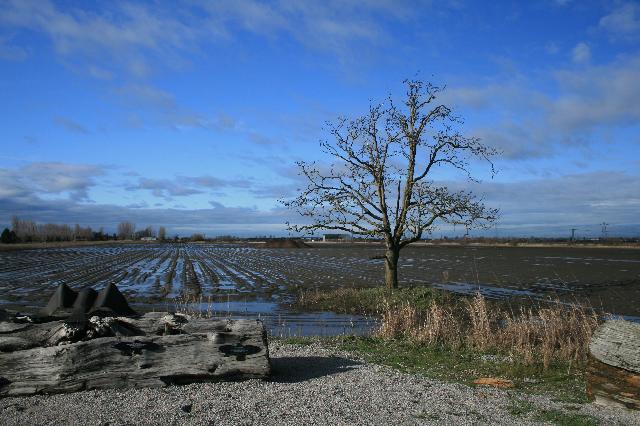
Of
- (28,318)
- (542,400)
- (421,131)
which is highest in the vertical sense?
(421,131)

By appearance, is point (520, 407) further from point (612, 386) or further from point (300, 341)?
point (300, 341)

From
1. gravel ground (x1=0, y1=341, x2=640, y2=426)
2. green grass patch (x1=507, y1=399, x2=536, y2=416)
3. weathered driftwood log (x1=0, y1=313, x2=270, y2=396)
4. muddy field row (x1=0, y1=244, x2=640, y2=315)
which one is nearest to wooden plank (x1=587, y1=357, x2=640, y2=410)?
gravel ground (x1=0, y1=341, x2=640, y2=426)

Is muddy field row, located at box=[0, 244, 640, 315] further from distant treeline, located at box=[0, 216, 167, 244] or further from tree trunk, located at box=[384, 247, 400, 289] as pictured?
distant treeline, located at box=[0, 216, 167, 244]

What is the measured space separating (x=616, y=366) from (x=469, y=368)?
2.51m

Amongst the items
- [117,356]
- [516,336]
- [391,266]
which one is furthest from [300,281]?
[117,356]

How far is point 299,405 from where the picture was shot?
7023mm

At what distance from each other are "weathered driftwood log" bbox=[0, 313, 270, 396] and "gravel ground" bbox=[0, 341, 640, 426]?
17 cm

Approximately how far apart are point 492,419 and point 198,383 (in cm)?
394

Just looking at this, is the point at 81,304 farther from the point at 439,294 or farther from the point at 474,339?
the point at 439,294

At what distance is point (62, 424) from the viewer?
6340 mm

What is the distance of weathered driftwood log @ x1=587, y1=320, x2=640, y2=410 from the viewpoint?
728 centimetres

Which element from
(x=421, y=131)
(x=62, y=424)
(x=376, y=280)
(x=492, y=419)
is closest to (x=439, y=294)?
(x=421, y=131)

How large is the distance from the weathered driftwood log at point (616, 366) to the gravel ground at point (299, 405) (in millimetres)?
226

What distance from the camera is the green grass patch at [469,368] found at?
8.39 m
